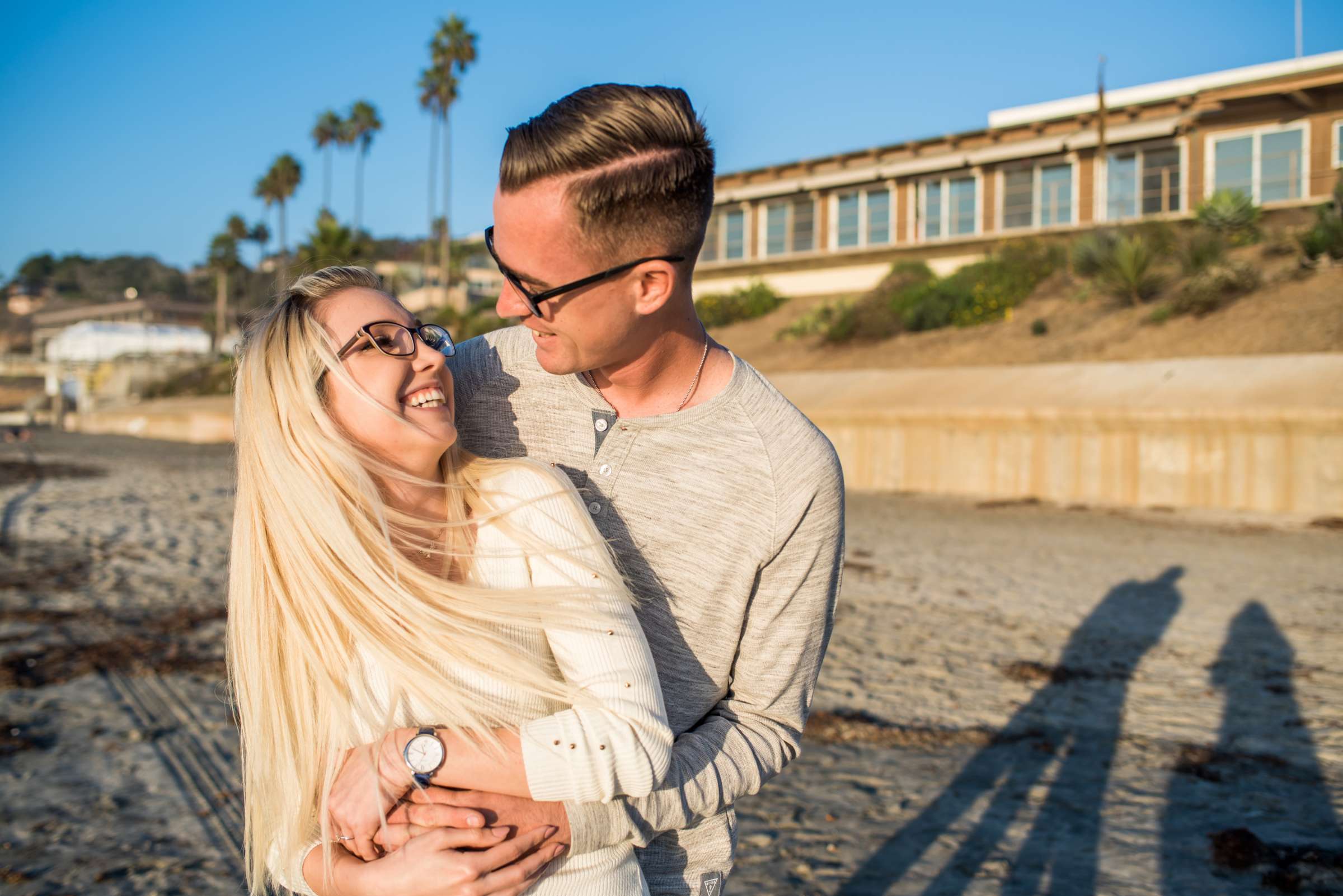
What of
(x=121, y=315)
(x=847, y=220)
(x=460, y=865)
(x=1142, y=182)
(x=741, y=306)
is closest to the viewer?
(x=460, y=865)

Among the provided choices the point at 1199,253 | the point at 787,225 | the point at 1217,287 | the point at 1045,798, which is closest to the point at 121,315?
the point at 787,225

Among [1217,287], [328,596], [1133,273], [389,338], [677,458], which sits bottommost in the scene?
[328,596]

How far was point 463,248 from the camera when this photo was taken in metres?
70.4

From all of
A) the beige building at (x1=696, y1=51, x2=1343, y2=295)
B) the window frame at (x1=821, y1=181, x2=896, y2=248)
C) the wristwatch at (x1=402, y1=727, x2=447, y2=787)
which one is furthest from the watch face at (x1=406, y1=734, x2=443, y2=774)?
the window frame at (x1=821, y1=181, x2=896, y2=248)

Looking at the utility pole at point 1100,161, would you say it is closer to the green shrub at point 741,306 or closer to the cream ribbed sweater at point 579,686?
the green shrub at point 741,306

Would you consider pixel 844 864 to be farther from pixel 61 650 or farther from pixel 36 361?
pixel 36 361

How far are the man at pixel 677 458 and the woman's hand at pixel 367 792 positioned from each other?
0.47 m

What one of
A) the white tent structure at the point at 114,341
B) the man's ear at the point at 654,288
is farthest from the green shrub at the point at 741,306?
the white tent structure at the point at 114,341

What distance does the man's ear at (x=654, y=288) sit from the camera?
75.4 inches

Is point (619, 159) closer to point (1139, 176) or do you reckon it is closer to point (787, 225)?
point (1139, 176)

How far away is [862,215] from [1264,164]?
11.8 meters

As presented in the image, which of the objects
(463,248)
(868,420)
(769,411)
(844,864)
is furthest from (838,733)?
(463,248)

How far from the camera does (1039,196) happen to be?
29.9 metres

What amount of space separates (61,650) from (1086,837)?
22.6ft
